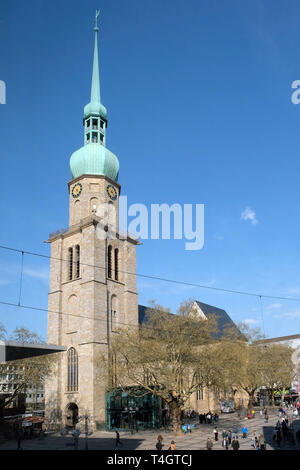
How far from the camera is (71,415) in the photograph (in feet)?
148

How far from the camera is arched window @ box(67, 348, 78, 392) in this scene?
45.3 m

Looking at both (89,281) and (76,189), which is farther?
(76,189)

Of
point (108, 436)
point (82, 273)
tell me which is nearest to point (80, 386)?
point (108, 436)

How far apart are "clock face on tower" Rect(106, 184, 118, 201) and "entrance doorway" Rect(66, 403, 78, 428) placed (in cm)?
2524

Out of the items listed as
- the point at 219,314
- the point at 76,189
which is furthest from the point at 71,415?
the point at 219,314

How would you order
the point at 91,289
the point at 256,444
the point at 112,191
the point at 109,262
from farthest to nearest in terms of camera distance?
1. the point at 112,191
2. the point at 109,262
3. the point at 91,289
4. the point at 256,444

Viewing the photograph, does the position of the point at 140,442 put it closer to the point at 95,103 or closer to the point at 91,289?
the point at 91,289

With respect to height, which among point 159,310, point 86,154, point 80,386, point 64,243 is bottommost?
point 80,386

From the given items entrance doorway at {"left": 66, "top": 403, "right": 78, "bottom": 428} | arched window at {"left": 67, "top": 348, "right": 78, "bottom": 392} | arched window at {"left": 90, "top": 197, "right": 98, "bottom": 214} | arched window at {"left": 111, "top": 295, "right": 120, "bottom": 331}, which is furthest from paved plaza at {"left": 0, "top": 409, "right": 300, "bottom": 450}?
arched window at {"left": 90, "top": 197, "right": 98, "bottom": 214}

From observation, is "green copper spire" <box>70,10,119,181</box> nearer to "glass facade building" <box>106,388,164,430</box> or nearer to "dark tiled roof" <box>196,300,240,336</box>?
"glass facade building" <box>106,388,164,430</box>

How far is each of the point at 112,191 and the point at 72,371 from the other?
2261 centimetres

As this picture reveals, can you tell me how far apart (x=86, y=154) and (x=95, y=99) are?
8264 mm
